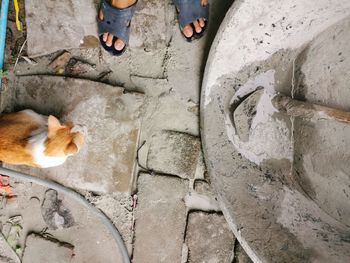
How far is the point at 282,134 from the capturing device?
2334mm

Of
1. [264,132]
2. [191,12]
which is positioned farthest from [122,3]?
[264,132]

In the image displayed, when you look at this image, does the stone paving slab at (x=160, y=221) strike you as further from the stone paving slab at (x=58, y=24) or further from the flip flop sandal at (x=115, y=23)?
the stone paving slab at (x=58, y=24)

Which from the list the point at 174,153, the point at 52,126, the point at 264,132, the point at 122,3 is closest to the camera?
the point at 52,126

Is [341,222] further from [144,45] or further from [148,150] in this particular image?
[144,45]

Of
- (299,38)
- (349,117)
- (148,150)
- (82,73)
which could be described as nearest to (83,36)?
(82,73)

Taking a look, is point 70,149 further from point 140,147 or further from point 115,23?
point 115,23

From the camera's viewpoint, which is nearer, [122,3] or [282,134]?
[122,3]

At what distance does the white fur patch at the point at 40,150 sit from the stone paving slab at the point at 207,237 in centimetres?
89

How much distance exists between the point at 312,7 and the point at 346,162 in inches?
32.9

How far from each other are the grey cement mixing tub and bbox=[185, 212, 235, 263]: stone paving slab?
25cm

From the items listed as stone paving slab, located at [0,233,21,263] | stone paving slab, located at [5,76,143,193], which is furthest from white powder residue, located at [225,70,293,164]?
stone paving slab, located at [0,233,21,263]

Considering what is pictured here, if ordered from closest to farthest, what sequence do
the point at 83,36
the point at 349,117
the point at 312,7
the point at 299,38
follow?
the point at 349,117, the point at 312,7, the point at 299,38, the point at 83,36

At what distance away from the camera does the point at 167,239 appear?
2438 millimetres

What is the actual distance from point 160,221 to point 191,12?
1.24 m
